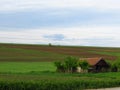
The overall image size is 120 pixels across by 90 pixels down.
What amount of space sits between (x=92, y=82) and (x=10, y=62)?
3145cm

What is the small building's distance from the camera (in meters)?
73.8

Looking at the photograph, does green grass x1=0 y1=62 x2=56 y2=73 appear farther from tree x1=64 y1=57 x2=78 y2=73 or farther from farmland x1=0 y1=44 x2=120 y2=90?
tree x1=64 y1=57 x2=78 y2=73

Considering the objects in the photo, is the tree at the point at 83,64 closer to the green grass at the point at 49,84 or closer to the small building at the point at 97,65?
the small building at the point at 97,65

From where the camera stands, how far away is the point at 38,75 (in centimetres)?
5581

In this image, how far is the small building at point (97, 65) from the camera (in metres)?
73.8

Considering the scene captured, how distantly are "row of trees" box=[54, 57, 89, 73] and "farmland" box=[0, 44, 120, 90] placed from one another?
161 cm

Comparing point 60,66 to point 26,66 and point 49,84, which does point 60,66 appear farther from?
point 49,84

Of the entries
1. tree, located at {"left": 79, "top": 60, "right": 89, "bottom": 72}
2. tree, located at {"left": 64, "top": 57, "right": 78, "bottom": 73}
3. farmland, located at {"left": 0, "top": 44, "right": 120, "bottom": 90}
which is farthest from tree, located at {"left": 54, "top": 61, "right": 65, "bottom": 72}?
tree, located at {"left": 79, "top": 60, "right": 89, "bottom": 72}

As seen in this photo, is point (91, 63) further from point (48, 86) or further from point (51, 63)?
point (48, 86)

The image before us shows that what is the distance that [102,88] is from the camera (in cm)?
4559

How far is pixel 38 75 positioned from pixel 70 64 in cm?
1600

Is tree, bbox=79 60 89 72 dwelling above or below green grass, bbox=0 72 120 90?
above

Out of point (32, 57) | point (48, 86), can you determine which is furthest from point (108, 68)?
point (48, 86)

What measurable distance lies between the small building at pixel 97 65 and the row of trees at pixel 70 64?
2672 millimetres
